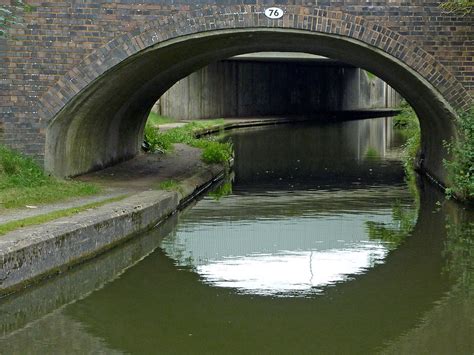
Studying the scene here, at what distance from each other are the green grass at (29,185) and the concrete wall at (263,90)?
22220mm

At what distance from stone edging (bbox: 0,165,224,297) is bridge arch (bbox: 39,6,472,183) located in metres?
1.82

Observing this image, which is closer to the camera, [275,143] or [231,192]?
[231,192]

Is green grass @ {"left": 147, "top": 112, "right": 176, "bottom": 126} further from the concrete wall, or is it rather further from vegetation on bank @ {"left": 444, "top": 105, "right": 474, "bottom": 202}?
vegetation on bank @ {"left": 444, "top": 105, "right": 474, "bottom": 202}

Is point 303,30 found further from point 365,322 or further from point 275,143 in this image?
point 275,143

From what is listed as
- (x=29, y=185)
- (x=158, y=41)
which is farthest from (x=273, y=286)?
(x=158, y=41)

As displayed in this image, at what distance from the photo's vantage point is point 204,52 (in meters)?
17.5

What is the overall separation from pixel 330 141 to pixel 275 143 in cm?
204

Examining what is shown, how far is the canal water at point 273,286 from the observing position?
26.8 ft

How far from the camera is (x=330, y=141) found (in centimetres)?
3102

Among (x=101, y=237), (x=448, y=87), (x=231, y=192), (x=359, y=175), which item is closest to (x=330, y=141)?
(x=359, y=175)

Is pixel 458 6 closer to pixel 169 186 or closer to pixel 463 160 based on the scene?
pixel 463 160

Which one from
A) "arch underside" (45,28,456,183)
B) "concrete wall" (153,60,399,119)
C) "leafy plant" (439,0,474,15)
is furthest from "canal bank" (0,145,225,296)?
"concrete wall" (153,60,399,119)

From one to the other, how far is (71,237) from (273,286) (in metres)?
2.06

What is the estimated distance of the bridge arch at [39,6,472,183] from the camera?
555 inches
